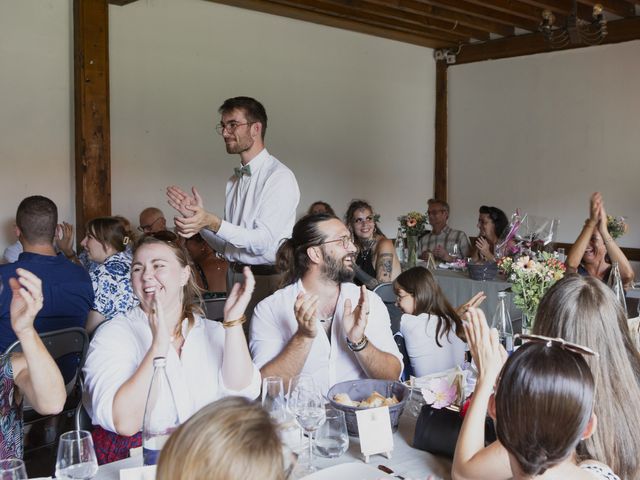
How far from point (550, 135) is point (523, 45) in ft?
3.69

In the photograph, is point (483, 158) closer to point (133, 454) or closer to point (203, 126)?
point (203, 126)

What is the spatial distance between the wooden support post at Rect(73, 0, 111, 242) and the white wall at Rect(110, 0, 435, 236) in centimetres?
25

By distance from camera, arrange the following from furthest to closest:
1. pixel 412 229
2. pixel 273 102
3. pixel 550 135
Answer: pixel 550 135 < pixel 273 102 < pixel 412 229

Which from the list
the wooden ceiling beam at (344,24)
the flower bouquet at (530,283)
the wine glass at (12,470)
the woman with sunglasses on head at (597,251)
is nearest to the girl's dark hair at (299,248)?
the flower bouquet at (530,283)

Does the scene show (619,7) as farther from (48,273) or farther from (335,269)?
(48,273)

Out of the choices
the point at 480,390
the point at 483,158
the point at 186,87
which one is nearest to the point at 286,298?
the point at 480,390

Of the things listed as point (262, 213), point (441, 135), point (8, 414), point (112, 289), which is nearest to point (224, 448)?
point (8, 414)

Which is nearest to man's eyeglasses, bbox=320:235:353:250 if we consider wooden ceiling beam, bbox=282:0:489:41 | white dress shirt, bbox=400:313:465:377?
white dress shirt, bbox=400:313:465:377

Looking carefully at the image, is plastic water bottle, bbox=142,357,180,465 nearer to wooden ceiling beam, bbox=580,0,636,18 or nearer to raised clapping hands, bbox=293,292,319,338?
raised clapping hands, bbox=293,292,319,338

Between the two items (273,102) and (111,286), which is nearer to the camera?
(111,286)

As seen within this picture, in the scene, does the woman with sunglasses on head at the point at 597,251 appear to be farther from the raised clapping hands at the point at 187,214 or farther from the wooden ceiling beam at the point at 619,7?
the wooden ceiling beam at the point at 619,7

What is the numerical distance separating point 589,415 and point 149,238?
157cm

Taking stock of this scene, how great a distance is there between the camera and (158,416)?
1.70m

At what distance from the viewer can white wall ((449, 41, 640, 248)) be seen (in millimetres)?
7703
